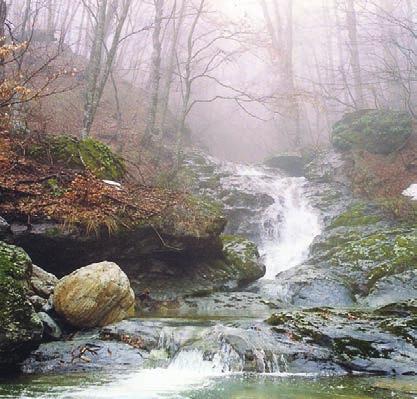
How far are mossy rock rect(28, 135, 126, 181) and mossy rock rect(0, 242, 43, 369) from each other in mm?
4364

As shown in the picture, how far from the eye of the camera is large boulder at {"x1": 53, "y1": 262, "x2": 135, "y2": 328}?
19.1 feet

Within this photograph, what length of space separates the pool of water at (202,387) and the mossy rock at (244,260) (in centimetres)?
607

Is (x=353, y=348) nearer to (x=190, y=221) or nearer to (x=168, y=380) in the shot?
(x=168, y=380)

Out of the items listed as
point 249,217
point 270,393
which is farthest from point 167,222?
point 249,217

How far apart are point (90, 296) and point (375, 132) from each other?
15901 millimetres

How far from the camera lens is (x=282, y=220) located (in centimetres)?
1606

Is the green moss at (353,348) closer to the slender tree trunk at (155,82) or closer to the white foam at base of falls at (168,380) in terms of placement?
the white foam at base of falls at (168,380)

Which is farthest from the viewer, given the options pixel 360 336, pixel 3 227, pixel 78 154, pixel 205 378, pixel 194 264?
pixel 194 264

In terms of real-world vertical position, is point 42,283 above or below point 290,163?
below

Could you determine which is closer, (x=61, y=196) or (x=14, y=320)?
(x=14, y=320)

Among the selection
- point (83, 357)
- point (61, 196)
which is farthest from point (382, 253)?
point (83, 357)

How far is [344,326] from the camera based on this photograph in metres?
6.01

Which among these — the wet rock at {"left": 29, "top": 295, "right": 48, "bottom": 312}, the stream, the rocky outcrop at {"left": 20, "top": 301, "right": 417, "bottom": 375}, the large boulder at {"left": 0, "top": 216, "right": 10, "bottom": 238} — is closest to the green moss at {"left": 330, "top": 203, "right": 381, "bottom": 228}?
the stream

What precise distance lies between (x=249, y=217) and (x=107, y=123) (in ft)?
29.2
